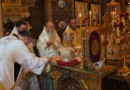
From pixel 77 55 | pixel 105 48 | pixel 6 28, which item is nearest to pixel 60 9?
pixel 6 28

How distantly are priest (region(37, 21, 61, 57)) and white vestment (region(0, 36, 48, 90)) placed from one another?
138 cm

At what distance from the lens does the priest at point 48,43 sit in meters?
3.65

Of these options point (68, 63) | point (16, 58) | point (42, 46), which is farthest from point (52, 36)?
point (68, 63)

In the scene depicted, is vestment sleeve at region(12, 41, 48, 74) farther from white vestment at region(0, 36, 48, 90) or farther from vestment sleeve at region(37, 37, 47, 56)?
vestment sleeve at region(37, 37, 47, 56)

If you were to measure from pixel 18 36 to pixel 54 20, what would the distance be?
2860 millimetres

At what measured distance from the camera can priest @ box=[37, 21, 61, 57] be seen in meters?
3.65

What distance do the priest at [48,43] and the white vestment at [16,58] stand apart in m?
1.38

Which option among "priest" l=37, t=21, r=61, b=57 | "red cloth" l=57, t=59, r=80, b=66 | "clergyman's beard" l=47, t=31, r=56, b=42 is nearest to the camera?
"red cloth" l=57, t=59, r=80, b=66

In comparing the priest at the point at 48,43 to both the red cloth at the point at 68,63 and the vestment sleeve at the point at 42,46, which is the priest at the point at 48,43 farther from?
the red cloth at the point at 68,63

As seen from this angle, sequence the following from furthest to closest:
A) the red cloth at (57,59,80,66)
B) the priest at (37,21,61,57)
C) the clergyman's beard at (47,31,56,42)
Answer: the clergyman's beard at (47,31,56,42) < the priest at (37,21,61,57) < the red cloth at (57,59,80,66)

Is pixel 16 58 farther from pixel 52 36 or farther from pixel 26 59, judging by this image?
pixel 52 36

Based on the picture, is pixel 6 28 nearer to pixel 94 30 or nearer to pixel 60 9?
pixel 60 9

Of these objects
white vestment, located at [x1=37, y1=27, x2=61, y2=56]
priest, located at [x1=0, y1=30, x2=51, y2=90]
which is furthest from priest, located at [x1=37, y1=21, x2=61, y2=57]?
priest, located at [x1=0, y1=30, x2=51, y2=90]

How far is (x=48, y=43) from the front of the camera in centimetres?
361
